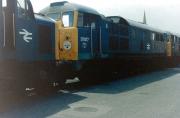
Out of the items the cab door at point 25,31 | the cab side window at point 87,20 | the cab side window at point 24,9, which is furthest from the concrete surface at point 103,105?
the cab side window at point 87,20

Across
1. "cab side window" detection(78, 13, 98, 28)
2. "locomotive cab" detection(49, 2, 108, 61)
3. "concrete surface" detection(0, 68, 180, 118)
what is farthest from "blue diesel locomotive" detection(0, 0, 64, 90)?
"cab side window" detection(78, 13, 98, 28)

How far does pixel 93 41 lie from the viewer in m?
15.8

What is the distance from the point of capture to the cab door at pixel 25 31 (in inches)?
395

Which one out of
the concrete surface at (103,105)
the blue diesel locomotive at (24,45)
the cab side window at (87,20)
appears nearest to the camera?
the concrete surface at (103,105)

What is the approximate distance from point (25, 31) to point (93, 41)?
5.80 m

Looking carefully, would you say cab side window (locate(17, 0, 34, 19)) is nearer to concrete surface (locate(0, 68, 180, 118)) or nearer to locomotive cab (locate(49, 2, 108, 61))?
concrete surface (locate(0, 68, 180, 118))

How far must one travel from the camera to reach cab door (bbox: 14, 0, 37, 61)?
32.9ft

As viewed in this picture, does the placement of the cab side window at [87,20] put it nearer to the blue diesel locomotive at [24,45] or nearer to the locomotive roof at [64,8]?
the locomotive roof at [64,8]

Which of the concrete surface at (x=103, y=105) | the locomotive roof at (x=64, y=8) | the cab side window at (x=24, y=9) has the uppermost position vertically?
the locomotive roof at (x=64, y=8)

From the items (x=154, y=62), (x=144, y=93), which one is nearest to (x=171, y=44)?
(x=154, y=62)

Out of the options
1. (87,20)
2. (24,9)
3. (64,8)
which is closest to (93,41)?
(87,20)

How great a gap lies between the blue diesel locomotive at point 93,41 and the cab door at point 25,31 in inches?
72.9

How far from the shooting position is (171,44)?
31.9m

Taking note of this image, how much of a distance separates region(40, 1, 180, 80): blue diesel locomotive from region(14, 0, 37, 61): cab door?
185cm
